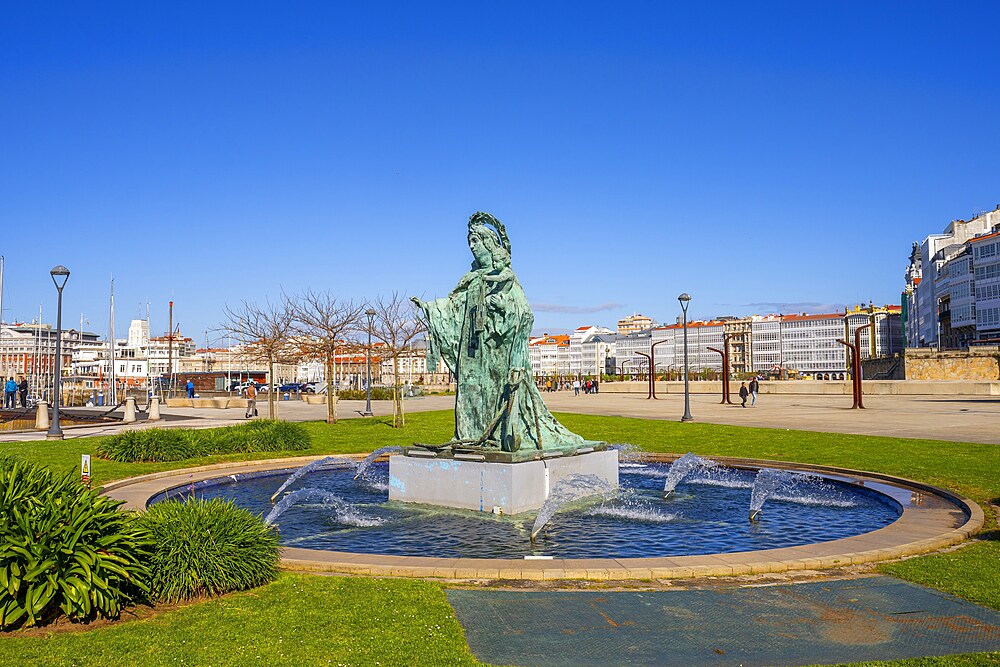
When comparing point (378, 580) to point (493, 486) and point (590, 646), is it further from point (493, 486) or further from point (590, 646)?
point (493, 486)

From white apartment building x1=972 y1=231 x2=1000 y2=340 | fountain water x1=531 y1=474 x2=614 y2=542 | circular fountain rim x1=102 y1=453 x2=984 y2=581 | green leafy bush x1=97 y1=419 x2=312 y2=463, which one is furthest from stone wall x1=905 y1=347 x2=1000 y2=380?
circular fountain rim x1=102 y1=453 x2=984 y2=581

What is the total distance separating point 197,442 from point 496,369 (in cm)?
877

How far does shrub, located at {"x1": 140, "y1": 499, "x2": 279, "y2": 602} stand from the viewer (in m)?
6.27

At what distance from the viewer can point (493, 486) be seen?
1030 cm

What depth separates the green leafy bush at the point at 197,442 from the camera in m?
16.1

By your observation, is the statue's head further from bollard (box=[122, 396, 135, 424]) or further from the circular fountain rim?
bollard (box=[122, 396, 135, 424])

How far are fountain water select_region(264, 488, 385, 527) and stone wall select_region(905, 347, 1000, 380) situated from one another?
210 feet

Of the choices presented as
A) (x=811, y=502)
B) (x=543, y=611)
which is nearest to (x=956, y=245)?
(x=811, y=502)

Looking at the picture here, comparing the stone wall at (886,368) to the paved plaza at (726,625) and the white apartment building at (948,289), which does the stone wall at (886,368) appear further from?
the paved plaza at (726,625)

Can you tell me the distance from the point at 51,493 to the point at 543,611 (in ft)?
12.9

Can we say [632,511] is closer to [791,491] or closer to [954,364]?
[791,491]

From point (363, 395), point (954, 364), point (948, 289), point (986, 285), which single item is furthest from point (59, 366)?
point (948, 289)

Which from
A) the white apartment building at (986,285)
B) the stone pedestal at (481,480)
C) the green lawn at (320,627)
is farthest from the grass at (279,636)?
the white apartment building at (986,285)

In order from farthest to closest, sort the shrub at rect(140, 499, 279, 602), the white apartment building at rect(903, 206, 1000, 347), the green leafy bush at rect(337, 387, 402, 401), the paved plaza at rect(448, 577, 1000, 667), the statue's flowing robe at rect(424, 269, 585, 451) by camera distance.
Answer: the white apartment building at rect(903, 206, 1000, 347)
the green leafy bush at rect(337, 387, 402, 401)
the statue's flowing robe at rect(424, 269, 585, 451)
the shrub at rect(140, 499, 279, 602)
the paved plaza at rect(448, 577, 1000, 667)
